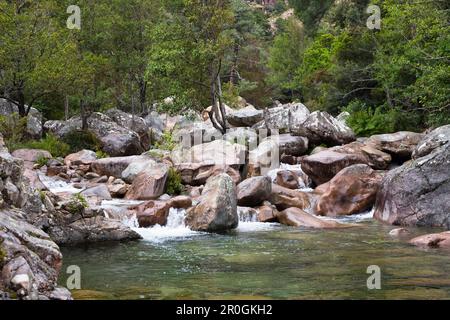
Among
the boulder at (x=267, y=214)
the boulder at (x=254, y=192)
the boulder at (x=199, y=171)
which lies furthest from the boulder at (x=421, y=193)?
the boulder at (x=199, y=171)

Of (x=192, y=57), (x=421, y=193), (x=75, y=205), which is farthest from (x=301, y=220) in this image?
(x=192, y=57)

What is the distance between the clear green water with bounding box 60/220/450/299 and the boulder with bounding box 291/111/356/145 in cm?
1199

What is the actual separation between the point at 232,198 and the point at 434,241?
5.80 m

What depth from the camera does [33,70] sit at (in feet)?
94.6

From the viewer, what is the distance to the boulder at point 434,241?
12703mm

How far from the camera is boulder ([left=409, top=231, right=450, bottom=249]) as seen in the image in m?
12.7

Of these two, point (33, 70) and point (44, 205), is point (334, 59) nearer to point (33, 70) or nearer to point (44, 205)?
point (33, 70)

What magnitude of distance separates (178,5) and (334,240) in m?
28.4

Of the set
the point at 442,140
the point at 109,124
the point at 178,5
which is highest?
the point at 178,5

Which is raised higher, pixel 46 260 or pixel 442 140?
pixel 442 140

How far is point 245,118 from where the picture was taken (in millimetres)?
32938

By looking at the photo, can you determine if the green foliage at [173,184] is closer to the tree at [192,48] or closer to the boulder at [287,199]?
the boulder at [287,199]

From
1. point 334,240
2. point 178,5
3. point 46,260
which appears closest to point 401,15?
point 334,240

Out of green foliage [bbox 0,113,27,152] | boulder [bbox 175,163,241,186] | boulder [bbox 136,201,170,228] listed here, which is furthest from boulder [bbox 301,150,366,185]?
green foliage [bbox 0,113,27,152]
